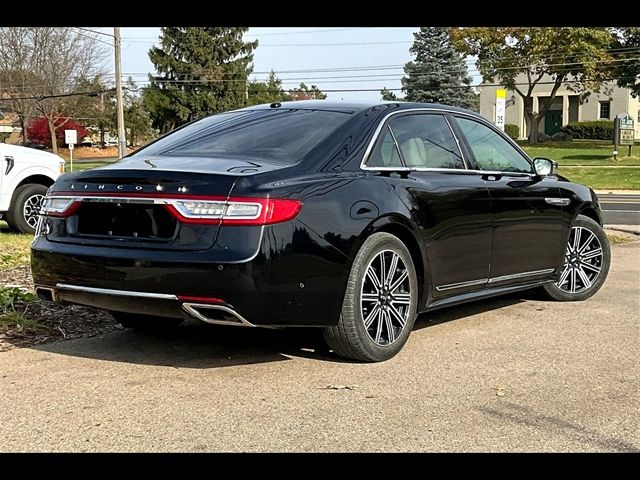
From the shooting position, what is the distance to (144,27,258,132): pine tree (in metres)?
63.7

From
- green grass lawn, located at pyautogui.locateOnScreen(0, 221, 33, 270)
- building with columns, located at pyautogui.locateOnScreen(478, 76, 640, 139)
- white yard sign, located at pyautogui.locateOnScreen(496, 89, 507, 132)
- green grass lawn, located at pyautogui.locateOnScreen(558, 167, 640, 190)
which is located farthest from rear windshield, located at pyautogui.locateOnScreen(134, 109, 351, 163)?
building with columns, located at pyautogui.locateOnScreen(478, 76, 640, 139)

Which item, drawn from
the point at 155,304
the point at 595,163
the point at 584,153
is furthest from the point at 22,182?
the point at 584,153

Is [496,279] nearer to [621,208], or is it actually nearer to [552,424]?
[552,424]

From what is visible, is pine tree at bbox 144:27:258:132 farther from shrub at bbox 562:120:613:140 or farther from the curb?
the curb

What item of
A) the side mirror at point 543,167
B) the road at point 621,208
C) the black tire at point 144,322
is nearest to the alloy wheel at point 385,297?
the black tire at point 144,322

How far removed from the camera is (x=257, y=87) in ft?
224

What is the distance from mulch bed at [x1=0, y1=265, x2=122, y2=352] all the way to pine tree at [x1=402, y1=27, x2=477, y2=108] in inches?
1948

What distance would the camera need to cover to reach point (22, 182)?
10.8m

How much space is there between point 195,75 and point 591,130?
31.9 meters

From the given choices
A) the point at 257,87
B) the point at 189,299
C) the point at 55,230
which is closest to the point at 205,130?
the point at 55,230

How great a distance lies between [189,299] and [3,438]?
3.68ft

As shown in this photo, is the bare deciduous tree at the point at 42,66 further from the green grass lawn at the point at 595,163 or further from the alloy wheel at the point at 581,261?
the alloy wheel at the point at 581,261
